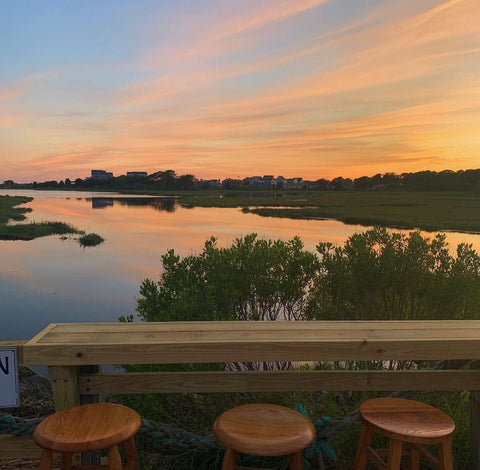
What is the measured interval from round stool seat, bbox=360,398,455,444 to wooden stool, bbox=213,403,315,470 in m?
0.40

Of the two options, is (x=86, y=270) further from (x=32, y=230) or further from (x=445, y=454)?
(x=445, y=454)

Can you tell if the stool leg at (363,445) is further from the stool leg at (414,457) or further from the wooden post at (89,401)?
the wooden post at (89,401)

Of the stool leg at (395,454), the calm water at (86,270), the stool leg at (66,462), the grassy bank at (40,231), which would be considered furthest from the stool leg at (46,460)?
the grassy bank at (40,231)

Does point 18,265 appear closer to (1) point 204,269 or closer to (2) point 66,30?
(2) point 66,30

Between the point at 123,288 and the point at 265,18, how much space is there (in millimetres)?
11920

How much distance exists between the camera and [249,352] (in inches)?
89.4

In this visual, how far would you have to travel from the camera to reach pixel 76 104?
30656mm

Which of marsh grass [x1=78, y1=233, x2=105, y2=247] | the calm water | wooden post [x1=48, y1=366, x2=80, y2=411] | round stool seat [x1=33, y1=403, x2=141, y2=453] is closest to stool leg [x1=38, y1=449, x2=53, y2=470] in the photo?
round stool seat [x1=33, y1=403, x2=141, y2=453]

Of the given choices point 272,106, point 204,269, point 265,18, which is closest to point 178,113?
point 272,106

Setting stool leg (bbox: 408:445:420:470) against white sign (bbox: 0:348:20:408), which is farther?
stool leg (bbox: 408:445:420:470)

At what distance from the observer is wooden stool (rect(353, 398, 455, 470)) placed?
211 centimetres

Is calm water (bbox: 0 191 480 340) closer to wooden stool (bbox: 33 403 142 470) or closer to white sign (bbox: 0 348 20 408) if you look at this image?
white sign (bbox: 0 348 20 408)

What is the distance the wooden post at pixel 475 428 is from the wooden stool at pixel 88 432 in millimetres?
2127

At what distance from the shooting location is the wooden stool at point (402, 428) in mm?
2111
